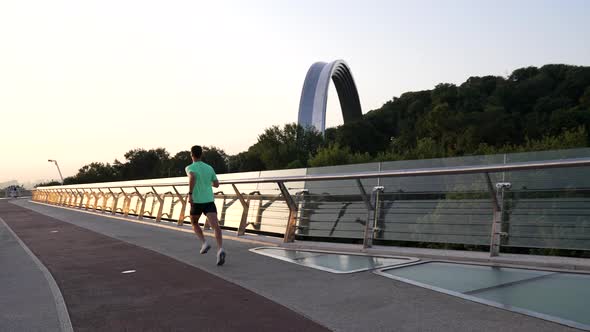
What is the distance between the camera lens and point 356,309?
187 inches

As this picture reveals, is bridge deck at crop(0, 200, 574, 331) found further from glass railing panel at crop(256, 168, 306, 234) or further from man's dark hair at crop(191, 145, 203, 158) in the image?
glass railing panel at crop(256, 168, 306, 234)

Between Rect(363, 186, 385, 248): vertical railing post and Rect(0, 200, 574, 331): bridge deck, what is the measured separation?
59.1 inches

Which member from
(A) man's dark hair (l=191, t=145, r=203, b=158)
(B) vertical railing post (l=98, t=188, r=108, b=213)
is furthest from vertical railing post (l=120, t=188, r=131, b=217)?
(A) man's dark hair (l=191, t=145, r=203, b=158)

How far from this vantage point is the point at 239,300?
532cm

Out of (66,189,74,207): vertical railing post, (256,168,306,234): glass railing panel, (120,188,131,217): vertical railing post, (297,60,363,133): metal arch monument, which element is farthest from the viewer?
(297,60,363,133): metal arch monument

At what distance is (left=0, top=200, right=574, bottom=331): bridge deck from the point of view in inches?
170

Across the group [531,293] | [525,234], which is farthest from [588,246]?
[531,293]

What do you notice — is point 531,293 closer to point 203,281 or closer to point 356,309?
point 356,309

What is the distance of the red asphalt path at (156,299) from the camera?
4.50m

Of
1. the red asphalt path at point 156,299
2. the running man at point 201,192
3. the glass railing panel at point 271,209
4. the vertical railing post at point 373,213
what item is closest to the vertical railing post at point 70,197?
the glass railing panel at point 271,209

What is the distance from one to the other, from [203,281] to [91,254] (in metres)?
3.90

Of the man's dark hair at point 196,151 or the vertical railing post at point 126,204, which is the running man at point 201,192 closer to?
the man's dark hair at point 196,151

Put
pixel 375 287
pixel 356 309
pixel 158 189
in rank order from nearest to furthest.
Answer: pixel 356 309 < pixel 375 287 < pixel 158 189

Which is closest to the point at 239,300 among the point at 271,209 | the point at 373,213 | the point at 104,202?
the point at 373,213
